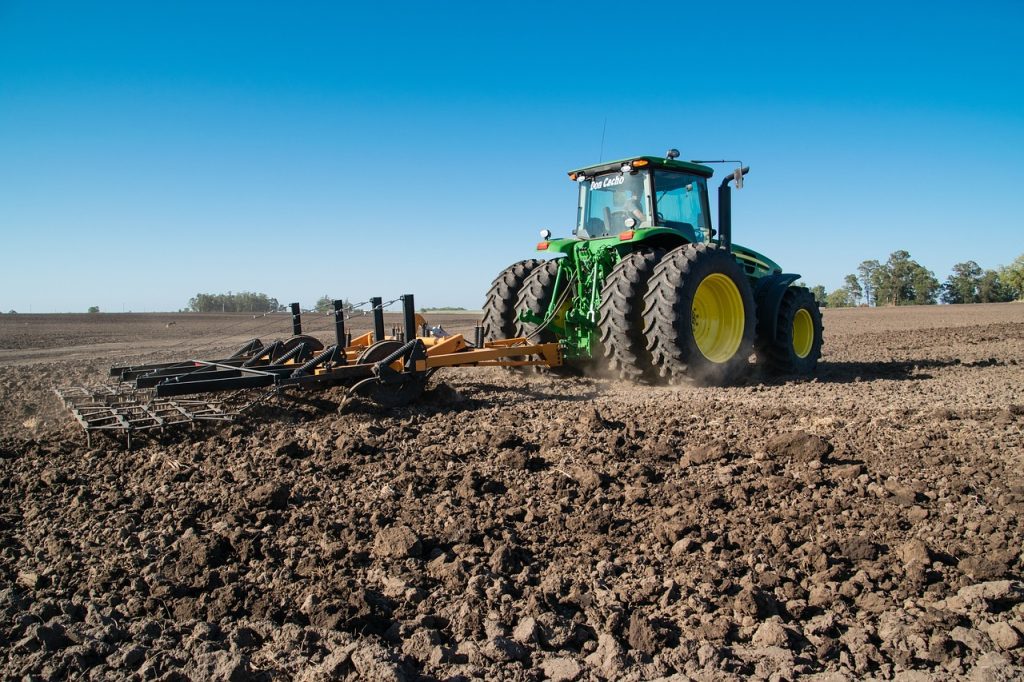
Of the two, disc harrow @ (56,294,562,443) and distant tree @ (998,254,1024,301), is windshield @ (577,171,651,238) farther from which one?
distant tree @ (998,254,1024,301)

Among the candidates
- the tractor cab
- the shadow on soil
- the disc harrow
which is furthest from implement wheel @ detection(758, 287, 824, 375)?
the disc harrow

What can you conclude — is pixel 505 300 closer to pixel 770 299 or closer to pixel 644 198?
pixel 644 198

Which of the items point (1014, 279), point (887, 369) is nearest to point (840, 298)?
point (1014, 279)

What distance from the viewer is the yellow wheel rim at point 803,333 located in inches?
339

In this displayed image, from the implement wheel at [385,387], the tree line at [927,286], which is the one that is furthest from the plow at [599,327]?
the tree line at [927,286]

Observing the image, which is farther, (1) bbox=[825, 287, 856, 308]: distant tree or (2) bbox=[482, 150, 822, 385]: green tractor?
(1) bbox=[825, 287, 856, 308]: distant tree

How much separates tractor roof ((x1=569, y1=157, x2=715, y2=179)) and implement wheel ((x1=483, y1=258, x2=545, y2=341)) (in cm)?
119

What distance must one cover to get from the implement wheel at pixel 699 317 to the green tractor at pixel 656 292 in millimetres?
11

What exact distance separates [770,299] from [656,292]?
7.42 ft

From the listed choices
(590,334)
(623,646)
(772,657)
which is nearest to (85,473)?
(623,646)

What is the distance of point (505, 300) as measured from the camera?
26.8 feet

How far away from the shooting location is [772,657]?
224 cm

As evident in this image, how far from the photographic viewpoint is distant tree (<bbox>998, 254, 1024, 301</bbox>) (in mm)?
59844

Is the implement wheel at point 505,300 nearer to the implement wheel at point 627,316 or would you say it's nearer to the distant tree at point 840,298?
the implement wheel at point 627,316
